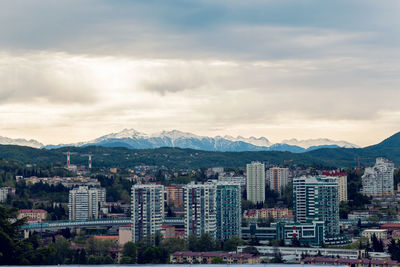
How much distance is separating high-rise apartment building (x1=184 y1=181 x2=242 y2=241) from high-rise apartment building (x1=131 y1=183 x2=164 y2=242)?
1.79 meters

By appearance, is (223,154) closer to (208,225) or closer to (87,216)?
(87,216)

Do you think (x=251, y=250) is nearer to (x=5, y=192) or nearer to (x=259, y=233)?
(x=259, y=233)

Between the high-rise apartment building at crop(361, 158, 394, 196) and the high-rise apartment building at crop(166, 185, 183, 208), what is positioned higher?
the high-rise apartment building at crop(361, 158, 394, 196)

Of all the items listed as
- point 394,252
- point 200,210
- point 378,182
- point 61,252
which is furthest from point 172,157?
point 394,252

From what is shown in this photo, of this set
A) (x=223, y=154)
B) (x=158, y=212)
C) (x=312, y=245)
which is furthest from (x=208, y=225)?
(x=223, y=154)

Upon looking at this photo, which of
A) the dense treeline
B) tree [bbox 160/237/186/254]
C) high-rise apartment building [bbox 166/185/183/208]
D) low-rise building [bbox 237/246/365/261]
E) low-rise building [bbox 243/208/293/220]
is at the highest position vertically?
the dense treeline

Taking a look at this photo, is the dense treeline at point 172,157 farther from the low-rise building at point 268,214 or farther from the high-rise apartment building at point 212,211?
the high-rise apartment building at point 212,211

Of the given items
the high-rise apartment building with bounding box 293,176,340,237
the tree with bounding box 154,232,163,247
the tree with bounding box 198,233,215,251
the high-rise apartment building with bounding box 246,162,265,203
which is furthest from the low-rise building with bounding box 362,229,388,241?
the high-rise apartment building with bounding box 246,162,265,203

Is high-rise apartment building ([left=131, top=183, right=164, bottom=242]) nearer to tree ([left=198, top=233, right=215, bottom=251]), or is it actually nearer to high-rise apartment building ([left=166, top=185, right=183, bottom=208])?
tree ([left=198, top=233, right=215, bottom=251])

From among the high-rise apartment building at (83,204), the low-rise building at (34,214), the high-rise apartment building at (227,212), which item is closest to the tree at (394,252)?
the high-rise apartment building at (227,212)

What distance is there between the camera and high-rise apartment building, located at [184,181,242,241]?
136 feet

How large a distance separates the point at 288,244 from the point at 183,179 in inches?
1604

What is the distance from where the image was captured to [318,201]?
46.8 meters

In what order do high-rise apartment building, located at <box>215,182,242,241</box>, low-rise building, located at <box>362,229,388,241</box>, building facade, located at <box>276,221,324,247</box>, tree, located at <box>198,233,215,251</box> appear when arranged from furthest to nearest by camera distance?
1. high-rise apartment building, located at <box>215,182,242,241</box>
2. low-rise building, located at <box>362,229,388,241</box>
3. building facade, located at <box>276,221,324,247</box>
4. tree, located at <box>198,233,215,251</box>
